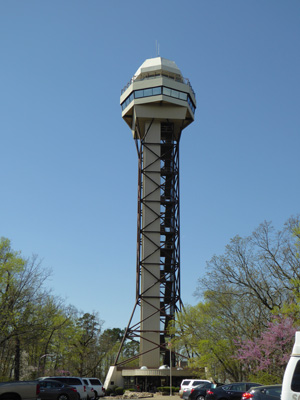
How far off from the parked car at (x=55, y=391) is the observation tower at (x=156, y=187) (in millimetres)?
32445

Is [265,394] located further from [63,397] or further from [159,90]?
[159,90]

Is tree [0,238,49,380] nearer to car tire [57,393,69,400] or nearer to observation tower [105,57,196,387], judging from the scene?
car tire [57,393,69,400]

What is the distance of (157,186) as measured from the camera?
213 ft

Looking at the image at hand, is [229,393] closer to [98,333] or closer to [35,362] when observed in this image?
[35,362]

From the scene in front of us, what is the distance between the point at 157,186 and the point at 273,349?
120 feet

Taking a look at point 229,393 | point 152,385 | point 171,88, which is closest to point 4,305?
point 229,393

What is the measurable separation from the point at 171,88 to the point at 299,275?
4008 centimetres

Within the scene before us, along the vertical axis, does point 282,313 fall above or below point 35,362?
above

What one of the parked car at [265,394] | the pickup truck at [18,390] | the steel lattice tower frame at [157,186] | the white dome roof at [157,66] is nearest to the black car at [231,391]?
the parked car at [265,394]

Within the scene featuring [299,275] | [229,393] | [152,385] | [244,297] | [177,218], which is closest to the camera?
[229,393]

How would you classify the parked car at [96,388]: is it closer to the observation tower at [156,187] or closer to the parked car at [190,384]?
the parked car at [190,384]

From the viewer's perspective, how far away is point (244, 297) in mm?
36688

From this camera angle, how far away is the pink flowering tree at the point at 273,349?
29625mm

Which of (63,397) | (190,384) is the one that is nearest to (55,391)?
(63,397)
